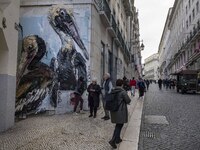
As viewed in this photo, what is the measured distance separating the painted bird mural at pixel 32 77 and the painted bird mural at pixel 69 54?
22.3 inches

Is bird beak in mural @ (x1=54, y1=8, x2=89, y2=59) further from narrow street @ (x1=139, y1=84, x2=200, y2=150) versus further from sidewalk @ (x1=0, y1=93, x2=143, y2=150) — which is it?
sidewalk @ (x1=0, y1=93, x2=143, y2=150)

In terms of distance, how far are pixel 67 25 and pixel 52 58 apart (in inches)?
64.6

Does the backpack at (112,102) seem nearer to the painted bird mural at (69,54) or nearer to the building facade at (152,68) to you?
the painted bird mural at (69,54)

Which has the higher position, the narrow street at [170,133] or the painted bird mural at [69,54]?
the painted bird mural at [69,54]

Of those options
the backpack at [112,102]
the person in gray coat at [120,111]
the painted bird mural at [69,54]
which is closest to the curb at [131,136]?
the person in gray coat at [120,111]

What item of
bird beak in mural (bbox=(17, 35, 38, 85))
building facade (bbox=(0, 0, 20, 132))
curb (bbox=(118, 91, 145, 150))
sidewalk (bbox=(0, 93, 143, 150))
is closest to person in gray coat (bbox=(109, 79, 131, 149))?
curb (bbox=(118, 91, 145, 150))

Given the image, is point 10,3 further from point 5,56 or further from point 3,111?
point 3,111

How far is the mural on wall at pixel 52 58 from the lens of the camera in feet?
44.4

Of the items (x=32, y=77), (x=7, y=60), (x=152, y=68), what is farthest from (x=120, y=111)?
(x=152, y=68)

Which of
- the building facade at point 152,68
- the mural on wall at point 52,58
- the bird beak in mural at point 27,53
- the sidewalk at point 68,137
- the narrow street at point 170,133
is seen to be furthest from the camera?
the building facade at point 152,68

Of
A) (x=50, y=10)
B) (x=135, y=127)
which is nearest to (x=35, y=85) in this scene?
(x=50, y=10)

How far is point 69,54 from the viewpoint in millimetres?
13633

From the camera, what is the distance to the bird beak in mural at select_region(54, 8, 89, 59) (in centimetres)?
1367

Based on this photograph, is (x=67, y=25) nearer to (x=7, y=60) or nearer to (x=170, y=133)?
(x=7, y=60)
